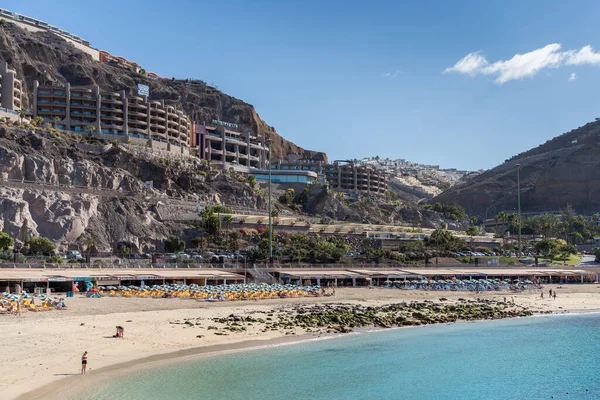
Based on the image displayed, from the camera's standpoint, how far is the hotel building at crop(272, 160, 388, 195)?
174375mm

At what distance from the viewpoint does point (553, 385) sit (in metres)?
35.8

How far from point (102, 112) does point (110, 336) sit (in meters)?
92.0

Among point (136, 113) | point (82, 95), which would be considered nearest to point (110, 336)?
point (136, 113)

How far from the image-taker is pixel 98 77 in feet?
486

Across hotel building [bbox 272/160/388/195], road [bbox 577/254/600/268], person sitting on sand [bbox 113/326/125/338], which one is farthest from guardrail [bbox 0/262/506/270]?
hotel building [bbox 272/160/388/195]

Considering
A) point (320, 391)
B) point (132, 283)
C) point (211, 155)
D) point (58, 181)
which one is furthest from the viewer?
point (211, 155)

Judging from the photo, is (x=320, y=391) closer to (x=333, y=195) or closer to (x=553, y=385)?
(x=553, y=385)

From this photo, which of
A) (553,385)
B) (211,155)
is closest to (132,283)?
(553,385)

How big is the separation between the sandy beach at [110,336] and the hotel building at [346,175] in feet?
367

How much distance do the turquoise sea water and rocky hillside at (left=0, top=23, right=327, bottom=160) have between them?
101 m

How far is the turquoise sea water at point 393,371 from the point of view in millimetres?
31578

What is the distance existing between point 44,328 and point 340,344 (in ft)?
56.4

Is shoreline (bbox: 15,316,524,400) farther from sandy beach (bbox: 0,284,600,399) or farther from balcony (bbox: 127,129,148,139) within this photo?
balcony (bbox: 127,129,148,139)

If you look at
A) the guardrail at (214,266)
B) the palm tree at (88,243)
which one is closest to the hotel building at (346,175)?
the guardrail at (214,266)
